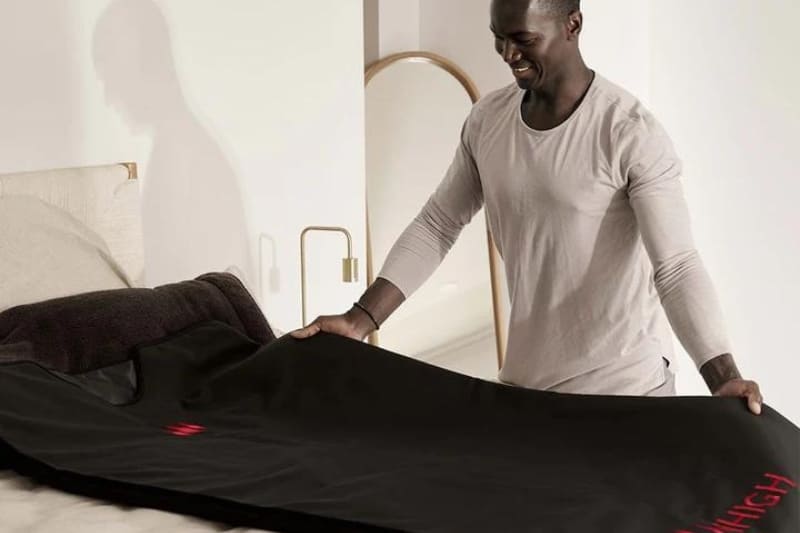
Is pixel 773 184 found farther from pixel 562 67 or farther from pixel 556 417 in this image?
pixel 556 417

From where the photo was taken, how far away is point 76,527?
163cm

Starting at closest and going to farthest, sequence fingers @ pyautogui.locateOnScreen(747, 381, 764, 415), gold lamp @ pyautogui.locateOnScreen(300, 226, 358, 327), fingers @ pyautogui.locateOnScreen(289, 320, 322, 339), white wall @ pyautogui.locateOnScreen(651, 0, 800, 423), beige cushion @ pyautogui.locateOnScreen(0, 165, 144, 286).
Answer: fingers @ pyautogui.locateOnScreen(747, 381, 764, 415) → fingers @ pyautogui.locateOnScreen(289, 320, 322, 339) → beige cushion @ pyautogui.locateOnScreen(0, 165, 144, 286) → gold lamp @ pyautogui.locateOnScreen(300, 226, 358, 327) → white wall @ pyautogui.locateOnScreen(651, 0, 800, 423)

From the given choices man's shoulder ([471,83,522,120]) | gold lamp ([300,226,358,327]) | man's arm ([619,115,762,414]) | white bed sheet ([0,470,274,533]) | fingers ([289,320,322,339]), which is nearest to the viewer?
white bed sheet ([0,470,274,533])

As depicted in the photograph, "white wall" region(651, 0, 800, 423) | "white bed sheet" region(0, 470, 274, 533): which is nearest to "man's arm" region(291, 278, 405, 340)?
"white bed sheet" region(0, 470, 274, 533)

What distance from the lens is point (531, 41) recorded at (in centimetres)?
230

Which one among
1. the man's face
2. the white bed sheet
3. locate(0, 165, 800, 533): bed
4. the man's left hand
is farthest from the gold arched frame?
the white bed sheet

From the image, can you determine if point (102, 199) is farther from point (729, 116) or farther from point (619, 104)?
point (729, 116)

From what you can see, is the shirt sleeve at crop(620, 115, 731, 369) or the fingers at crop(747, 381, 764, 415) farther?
the shirt sleeve at crop(620, 115, 731, 369)

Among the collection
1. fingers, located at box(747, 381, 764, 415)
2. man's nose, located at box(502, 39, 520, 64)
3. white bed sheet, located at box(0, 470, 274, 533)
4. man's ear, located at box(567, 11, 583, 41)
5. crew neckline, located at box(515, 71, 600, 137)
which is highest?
man's ear, located at box(567, 11, 583, 41)

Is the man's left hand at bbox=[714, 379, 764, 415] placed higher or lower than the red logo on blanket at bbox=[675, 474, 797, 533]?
higher

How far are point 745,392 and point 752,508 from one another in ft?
0.95

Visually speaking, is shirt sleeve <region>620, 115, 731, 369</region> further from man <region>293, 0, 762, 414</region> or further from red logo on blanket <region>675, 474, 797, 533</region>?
red logo on blanket <region>675, 474, 797, 533</region>

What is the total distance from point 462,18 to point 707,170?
3.36 feet

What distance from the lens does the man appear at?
2273 mm
